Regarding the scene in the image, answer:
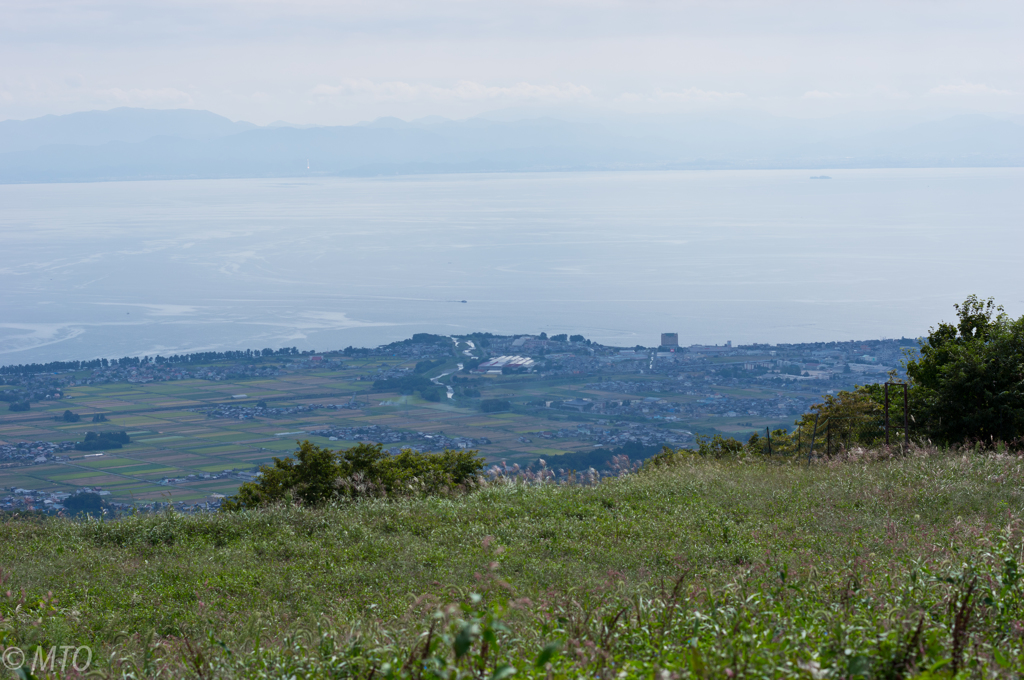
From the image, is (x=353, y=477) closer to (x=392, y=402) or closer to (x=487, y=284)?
(x=392, y=402)

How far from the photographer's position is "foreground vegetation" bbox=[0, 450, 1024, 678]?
319cm

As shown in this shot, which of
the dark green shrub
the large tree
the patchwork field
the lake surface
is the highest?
the lake surface

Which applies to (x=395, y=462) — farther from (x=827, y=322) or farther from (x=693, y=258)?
(x=693, y=258)

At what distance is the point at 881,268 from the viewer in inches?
4818

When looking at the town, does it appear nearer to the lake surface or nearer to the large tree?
the lake surface

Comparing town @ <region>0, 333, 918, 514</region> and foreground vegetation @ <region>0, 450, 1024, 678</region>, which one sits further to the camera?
town @ <region>0, 333, 918, 514</region>

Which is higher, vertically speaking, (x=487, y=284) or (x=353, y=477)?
(x=487, y=284)

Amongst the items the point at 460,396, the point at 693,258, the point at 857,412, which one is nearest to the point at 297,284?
the point at 460,396

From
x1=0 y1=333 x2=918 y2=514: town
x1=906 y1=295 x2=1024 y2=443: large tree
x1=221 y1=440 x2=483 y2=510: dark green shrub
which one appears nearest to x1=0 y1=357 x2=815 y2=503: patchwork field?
x1=0 y1=333 x2=918 y2=514: town

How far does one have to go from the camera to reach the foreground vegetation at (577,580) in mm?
3189

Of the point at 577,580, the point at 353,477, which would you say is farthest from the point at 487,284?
the point at 577,580

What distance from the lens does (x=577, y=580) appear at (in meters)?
5.98

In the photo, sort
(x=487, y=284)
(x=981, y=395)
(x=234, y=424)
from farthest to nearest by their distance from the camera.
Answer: (x=487, y=284) < (x=234, y=424) < (x=981, y=395)

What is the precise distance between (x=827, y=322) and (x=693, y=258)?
49.9m
